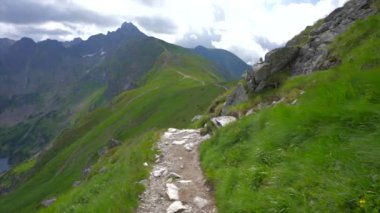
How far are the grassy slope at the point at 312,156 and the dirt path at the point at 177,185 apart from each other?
29.8 inches

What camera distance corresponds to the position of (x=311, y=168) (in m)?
8.91

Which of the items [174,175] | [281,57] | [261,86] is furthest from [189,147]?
[281,57]

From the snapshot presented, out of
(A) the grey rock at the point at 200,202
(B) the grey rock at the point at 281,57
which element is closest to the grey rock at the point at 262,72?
(B) the grey rock at the point at 281,57

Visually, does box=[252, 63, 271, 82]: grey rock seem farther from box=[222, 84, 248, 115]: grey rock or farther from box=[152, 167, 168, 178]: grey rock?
box=[152, 167, 168, 178]: grey rock

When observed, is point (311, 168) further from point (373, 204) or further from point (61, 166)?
point (61, 166)

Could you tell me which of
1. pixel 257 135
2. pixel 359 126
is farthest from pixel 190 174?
pixel 359 126

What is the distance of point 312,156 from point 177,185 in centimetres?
724

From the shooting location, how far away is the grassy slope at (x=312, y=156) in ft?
24.6

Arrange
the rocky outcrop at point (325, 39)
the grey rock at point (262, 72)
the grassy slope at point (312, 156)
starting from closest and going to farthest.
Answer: the grassy slope at point (312, 156)
the rocky outcrop at point (325, 39)
the grey rock at point (262, 72)

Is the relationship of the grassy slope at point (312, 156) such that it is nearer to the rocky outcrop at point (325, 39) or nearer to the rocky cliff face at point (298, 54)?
the rocky outcrop at point (325, 39)

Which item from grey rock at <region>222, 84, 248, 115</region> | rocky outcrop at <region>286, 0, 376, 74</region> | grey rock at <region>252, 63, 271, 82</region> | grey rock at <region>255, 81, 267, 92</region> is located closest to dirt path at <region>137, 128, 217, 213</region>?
grey rock at <region>255, 81, 267, 92</region>

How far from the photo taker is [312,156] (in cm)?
934

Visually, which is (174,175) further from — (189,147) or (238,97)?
(238,97)

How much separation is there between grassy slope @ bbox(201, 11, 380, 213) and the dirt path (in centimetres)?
76
